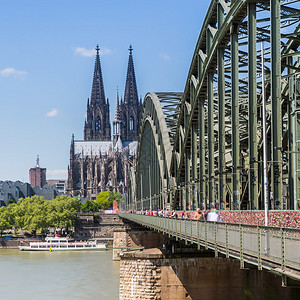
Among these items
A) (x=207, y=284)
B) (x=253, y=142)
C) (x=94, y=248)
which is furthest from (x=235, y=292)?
(x=94, y=248)

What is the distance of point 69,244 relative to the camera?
111000 mm

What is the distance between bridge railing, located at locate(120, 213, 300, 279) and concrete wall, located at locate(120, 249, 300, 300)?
669 cm

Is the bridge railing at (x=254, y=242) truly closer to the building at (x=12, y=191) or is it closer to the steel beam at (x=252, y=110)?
the steel beam at (x=252, y=110)

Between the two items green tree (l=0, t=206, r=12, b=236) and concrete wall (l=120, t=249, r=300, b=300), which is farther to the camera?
green tree (l=0, t=206, r=12, b=236)

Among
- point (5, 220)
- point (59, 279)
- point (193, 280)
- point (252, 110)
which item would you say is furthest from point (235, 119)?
point (5, 220)

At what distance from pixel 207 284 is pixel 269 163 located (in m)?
8.92

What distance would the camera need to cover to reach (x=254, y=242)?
18.4m

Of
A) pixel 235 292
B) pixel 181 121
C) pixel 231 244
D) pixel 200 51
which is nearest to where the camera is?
pixel 231 244

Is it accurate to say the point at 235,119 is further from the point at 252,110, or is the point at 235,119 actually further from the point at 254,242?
the point at 254,242

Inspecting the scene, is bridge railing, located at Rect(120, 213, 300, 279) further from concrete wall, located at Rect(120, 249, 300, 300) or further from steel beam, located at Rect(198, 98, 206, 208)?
steel beam, located at Rect(198, 98, 206, 208)

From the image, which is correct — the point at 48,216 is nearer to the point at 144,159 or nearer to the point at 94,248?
the point at 94,248

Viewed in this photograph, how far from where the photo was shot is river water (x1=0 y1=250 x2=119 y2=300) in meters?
50.6

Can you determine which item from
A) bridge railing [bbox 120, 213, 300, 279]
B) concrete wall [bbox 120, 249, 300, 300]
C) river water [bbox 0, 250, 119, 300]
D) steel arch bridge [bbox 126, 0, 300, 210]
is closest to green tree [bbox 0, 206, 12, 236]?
river water [bbox 0, 250, 119, 300]

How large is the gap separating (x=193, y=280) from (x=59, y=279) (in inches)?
1121
